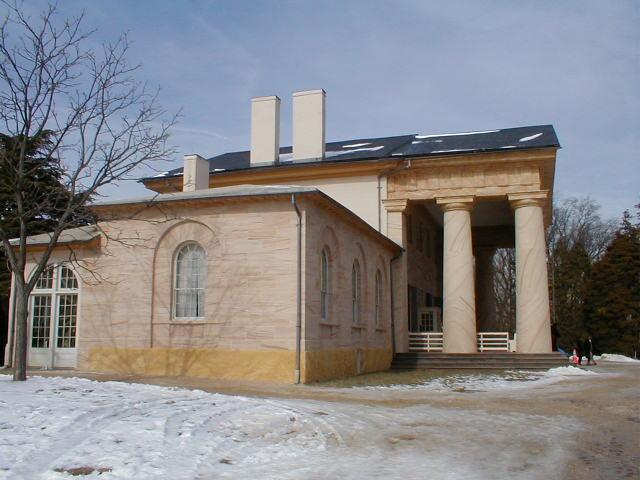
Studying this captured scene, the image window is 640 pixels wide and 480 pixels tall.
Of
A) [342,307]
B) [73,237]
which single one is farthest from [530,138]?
[73,237]

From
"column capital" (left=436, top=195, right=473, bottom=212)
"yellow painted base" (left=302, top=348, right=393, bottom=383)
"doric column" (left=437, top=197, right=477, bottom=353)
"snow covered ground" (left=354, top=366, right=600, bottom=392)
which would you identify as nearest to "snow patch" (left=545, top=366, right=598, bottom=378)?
"snow covered ground" (left=354, top=366, right=600, bottom=392)

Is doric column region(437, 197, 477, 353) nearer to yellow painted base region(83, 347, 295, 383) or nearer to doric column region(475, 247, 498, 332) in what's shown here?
yellow painted base region(83, 347, 295, 383)

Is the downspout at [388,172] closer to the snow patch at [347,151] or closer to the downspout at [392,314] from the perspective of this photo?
the downspout at [392,314]

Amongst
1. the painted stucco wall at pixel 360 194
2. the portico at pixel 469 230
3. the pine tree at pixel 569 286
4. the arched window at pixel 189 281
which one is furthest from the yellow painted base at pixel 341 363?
the pine tree at pixel 569 286

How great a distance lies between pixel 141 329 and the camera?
18.5 m

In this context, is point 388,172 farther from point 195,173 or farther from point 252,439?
point 252,439

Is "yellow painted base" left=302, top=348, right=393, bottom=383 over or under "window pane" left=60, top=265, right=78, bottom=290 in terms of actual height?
under

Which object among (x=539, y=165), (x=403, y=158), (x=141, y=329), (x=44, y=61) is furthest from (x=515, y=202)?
(x=44, y=61)

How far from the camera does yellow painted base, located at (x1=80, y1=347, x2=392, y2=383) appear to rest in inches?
672

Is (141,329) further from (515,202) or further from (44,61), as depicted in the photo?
(515,202)

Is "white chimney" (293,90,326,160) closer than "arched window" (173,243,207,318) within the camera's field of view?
No

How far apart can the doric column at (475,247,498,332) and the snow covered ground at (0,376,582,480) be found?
1204 inches

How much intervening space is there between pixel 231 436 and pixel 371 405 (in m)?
4.14

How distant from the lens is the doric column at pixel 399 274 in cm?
2773
